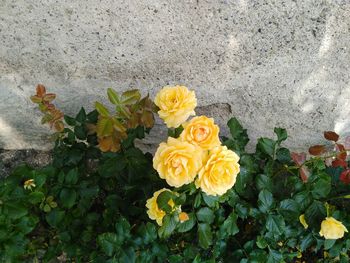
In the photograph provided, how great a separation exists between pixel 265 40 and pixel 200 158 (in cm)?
64

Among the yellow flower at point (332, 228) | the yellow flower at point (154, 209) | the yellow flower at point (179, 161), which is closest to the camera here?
the yellow flower at point (179, 161)

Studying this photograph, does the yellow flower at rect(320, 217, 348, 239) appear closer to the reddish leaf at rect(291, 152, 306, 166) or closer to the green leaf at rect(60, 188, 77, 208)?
the reddish leaf at rect(291, 152, 306, 166)

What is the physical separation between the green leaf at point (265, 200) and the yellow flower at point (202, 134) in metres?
0.46

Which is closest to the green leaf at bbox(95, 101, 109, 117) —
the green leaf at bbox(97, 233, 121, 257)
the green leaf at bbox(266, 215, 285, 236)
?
the green leaf at bbox(97, 233, 121, 257)

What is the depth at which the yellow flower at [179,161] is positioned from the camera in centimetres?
143

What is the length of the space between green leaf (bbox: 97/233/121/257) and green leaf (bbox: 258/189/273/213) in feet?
1.95

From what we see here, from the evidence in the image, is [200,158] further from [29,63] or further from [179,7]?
[29,63]

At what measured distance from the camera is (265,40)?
5.94 ft

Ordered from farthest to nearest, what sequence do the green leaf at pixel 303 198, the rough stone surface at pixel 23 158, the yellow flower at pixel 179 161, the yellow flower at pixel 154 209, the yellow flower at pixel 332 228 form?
the rough stone surface at pixel 23 158
the green leaf at pixel 303 198
the yellow flower at pixel 332 228
the yellow flower at pixel 154 209
the yellow flower at pixel 179 161

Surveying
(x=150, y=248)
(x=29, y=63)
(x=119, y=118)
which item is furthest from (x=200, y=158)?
(x=29, y=63)

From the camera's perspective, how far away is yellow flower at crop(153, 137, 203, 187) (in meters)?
1.43

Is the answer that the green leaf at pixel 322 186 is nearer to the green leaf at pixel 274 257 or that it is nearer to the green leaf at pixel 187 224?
the green leaf at pixel 274 257

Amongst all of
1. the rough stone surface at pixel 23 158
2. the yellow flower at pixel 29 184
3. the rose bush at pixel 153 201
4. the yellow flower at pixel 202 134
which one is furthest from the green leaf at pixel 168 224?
the rough stone surface at pixel 23 158

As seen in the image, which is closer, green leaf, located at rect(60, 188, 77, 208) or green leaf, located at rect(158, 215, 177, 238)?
green leaf, located at rect(158, 215, 177, 238)
